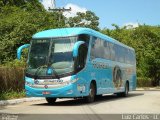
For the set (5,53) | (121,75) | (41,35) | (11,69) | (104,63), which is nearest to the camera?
(41,35)

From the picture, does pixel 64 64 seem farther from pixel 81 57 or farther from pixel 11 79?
pixel 11 79

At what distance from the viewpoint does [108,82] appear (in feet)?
77.9

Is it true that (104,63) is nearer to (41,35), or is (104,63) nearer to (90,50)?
(90,50)

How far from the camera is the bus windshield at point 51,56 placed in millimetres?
18328

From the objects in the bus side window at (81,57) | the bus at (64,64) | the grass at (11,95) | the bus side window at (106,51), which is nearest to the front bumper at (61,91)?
the bus at (64,64)

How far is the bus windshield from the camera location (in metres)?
18.3

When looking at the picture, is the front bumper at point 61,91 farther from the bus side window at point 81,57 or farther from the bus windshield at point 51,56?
the bus side window at point 81,57

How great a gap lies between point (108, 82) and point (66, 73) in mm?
5985

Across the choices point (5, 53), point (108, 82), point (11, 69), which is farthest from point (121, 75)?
point (5, 53)

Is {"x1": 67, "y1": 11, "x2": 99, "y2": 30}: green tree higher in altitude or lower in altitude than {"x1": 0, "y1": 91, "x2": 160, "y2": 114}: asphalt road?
higher

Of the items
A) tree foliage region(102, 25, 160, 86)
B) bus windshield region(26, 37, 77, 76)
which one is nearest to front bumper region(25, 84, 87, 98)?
bus windshield region(26, 37, 77, 76)

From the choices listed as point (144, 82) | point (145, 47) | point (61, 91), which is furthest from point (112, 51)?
point (145, 47)

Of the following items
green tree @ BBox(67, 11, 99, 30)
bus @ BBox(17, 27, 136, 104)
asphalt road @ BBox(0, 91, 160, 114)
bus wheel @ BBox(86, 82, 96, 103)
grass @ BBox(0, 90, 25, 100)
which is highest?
green tree @ BBox(67, 11, 99, 30)

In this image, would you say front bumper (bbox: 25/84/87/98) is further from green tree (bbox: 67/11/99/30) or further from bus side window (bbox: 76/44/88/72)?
green tree (bbox: 67/11/99/30)
